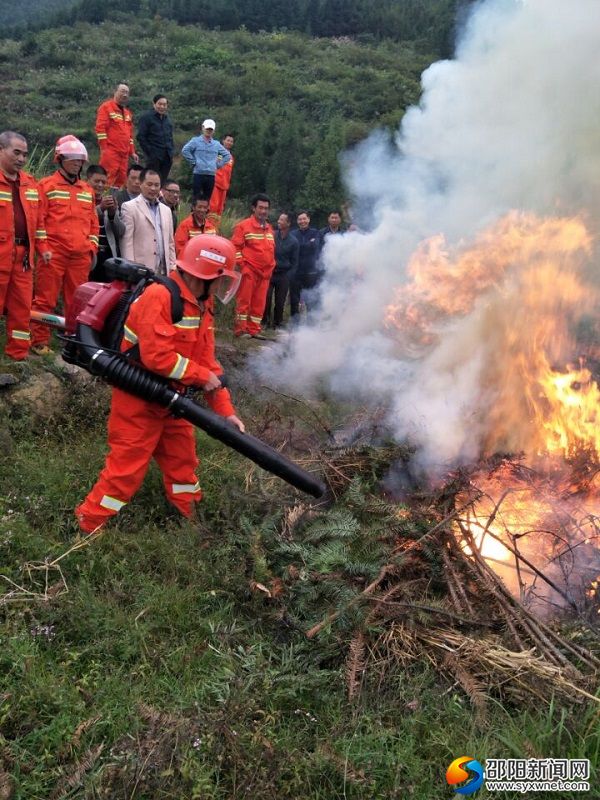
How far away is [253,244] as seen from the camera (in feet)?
28.3

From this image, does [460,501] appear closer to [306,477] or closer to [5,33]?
[306,477]

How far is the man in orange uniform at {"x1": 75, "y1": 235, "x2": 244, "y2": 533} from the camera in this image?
12.3 feet

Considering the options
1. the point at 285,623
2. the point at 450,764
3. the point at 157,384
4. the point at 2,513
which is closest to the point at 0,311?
the point at 2,513

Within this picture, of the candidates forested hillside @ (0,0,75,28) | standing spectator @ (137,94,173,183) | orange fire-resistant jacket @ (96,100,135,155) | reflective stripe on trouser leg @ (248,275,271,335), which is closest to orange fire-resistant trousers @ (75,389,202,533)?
reflective stripe on trouser leg @ (248,275,271,335)

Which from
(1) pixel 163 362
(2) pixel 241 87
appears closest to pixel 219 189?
(1) pixel 163 362

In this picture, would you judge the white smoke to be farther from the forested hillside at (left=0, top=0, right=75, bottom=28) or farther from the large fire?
the forested hillside at (left=0, top=0, right=75, bottom=28)

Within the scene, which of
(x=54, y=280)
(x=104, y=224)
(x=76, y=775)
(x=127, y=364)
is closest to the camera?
(x=76, y=775)

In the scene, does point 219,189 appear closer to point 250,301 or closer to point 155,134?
point 155,134

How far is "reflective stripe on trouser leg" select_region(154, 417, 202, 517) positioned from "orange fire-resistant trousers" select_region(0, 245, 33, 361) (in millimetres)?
2263

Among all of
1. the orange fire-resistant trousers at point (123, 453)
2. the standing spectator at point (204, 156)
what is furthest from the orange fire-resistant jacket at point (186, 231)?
the orange fire-resistant trousers at point (123, 453)

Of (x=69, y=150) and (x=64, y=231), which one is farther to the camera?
(x=64, y=231)

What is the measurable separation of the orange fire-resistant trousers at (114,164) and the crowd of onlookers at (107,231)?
1 cm

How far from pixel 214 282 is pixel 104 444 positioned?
202 centimetres

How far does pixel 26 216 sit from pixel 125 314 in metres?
2.28
